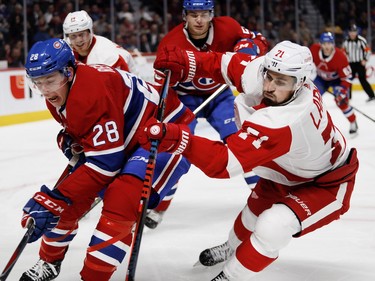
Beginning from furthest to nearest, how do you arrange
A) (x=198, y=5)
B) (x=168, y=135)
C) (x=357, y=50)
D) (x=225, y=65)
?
(x=357, y=50), (x=198, y=5), (x=225, y=65), (x=168, y=135)

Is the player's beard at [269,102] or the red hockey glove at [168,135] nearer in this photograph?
the red hockey glove at [168,135]

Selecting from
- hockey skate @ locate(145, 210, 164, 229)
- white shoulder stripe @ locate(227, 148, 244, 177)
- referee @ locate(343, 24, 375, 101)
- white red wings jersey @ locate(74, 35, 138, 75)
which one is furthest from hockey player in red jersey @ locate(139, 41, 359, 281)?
referee @ locate(343, 24, 375, 101)

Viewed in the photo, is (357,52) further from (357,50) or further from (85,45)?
(85,45)

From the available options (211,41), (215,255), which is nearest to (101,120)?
(215,255)

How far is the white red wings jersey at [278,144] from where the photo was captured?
2.35 metres

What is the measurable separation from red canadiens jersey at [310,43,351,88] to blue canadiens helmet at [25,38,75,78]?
4.86 m

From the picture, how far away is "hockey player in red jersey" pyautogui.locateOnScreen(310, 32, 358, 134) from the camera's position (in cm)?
697

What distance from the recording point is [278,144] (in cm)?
238

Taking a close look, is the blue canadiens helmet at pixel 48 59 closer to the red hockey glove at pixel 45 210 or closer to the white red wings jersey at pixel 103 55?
the red hockey glove at pixel 45 210

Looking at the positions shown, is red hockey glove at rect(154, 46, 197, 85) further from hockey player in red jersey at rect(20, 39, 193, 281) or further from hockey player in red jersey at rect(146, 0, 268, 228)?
hockey player in red jersey at rect(146, 0, 268, 228)

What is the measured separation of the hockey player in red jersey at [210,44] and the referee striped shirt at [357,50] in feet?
21.6

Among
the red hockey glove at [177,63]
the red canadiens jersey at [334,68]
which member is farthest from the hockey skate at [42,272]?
the red canadiens jersey at [334,68]

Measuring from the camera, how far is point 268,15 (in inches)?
461

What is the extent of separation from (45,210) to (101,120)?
37 cm
